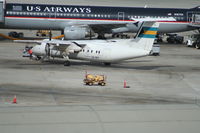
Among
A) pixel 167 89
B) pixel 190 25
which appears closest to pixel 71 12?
pixel 190 25

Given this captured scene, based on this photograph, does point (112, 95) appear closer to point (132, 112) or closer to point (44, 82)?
point (44, 82)

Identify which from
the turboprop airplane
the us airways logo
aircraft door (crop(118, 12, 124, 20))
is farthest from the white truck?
the turboprop airplane

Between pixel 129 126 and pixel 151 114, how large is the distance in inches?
42.0

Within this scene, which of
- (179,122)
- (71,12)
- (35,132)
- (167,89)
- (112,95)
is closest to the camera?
(35,132)

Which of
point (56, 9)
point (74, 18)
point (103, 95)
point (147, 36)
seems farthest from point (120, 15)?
point (103, 95)

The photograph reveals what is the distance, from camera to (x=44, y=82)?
3038cm

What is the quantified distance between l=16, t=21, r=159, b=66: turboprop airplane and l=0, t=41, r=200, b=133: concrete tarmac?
1.10 metres

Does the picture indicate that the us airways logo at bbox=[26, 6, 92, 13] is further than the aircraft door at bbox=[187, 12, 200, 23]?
No

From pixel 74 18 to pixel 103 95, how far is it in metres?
31.5

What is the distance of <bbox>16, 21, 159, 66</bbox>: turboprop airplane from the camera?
35281 millimetres

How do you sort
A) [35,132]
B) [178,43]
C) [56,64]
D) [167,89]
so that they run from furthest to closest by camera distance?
[178,43], [56,64], [167,89], [35,132]

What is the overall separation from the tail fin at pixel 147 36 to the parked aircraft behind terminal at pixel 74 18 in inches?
698

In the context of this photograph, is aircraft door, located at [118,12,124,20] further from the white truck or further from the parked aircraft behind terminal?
the white truck

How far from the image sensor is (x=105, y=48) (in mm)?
36344
